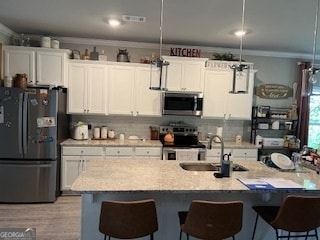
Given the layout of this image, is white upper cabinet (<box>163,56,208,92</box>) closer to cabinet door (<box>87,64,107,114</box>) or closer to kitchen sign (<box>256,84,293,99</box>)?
cabinet door (<box>87,64,107,114</box>)

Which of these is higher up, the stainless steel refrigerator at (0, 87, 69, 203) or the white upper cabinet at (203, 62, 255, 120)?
the white upper cabinet at (203, 62, 255, 120)

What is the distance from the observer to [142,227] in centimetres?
195

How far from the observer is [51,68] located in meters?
4.34

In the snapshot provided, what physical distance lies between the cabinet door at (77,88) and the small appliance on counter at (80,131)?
0.83 ft


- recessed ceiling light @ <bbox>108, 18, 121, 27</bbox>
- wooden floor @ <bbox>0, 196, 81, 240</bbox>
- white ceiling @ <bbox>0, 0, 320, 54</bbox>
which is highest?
white ceiling @ <bbox>0, 0, 320, 54</bbox>

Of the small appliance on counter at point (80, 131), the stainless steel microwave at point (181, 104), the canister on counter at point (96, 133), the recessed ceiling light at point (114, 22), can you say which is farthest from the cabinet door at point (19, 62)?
the stainless steel microwave at point (181, 104)

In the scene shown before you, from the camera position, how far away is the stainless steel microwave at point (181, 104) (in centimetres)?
462

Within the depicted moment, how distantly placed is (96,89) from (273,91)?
3302mm

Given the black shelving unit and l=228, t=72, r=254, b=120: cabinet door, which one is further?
the black shelving unit

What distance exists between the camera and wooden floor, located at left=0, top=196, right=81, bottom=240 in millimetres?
3162

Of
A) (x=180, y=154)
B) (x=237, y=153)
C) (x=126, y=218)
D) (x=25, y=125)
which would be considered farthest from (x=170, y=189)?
(x=237, y=153)

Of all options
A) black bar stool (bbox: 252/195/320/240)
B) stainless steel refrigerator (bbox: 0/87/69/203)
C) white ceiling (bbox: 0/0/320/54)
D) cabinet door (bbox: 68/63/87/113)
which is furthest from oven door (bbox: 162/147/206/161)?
black bar stool (bbox: 252/195/320/240)

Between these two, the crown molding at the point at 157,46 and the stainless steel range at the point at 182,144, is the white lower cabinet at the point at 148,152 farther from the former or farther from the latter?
the crown molding at the point at 157,46

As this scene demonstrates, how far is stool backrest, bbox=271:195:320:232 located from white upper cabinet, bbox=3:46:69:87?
364cm
